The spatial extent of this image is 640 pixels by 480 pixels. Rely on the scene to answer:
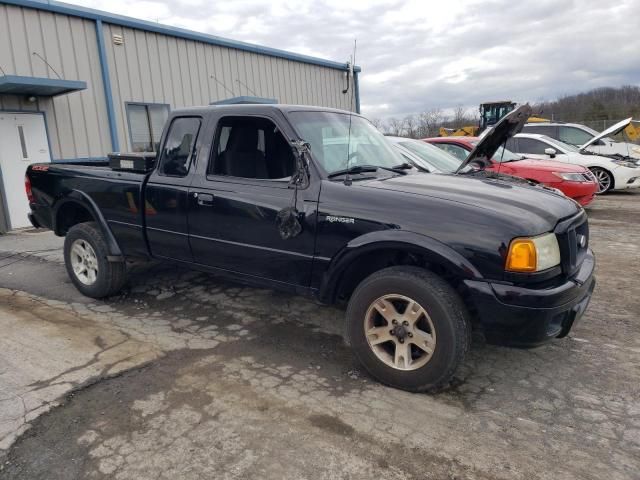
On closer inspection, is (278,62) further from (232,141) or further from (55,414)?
(55,414)

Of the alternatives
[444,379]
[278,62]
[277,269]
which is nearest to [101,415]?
[277,269]

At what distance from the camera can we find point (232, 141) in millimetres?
4059

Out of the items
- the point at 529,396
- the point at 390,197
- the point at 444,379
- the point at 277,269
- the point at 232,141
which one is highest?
the point at 232,141

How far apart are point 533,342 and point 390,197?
1.25 meters

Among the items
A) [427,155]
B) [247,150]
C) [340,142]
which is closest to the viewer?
[340,142]

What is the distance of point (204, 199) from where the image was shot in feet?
13.0

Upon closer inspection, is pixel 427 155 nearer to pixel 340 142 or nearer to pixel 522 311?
pixel 340 142

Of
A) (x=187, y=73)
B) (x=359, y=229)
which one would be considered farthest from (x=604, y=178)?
(x=359, y=229)

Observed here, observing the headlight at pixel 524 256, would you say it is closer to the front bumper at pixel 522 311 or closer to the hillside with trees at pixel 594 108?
the front bumper at pixel 522 311

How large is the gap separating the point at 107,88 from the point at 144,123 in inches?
49.1

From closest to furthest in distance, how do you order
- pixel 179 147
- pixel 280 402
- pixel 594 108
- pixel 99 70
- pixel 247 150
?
pixel 280 402 → pixel 247 150 → pixel 179 147 → pixel 99 70 → pixel 594 108

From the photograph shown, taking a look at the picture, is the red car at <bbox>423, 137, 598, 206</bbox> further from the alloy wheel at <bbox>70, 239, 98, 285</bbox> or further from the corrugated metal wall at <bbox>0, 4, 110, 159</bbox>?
the corrugated metal wall at <bbox>0, 4, 110, 159</bbox>

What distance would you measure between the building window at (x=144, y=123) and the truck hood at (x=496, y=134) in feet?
28.9

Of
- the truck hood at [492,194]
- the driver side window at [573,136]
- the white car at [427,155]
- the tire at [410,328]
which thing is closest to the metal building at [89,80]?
the white car at [427,155]
